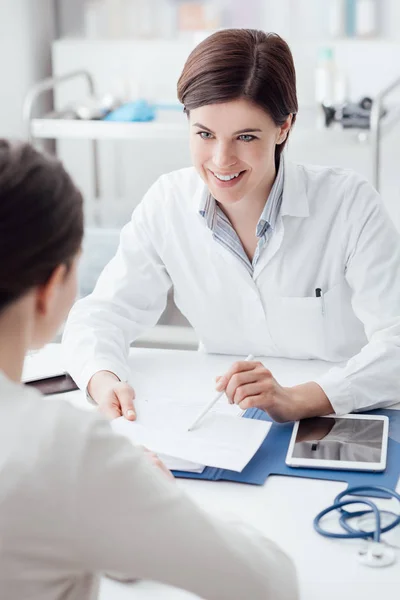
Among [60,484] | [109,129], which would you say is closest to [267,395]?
[60,484]

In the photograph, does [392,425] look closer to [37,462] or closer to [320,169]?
[320,169]

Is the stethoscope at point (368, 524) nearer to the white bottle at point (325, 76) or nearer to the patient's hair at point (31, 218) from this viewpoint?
the patient's hair at point (31, 218)

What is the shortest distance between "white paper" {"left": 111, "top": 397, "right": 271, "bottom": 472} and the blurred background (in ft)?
5.34

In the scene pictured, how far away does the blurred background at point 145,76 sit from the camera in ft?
10.3

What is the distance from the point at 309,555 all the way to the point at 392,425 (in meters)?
0.42

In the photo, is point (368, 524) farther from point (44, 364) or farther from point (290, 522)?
point (44, 364)

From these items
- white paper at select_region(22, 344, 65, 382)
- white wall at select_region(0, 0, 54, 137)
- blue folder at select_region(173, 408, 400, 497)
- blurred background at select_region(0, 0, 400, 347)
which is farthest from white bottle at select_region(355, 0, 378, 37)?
blue folder at select_region(173, 408, 400, 497)

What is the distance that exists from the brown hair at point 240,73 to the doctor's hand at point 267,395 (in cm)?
49

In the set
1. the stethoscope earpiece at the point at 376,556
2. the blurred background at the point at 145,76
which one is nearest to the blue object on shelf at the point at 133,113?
the blurred background at the point at 145,76

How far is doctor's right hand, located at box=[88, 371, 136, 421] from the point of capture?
140cm

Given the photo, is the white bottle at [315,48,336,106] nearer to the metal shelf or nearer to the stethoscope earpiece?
the metal shelf

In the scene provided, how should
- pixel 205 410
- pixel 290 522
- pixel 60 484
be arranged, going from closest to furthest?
1. pixel 60 484
2. pixel 290 522
3. pixel 205 410

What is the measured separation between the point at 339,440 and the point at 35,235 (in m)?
0.72

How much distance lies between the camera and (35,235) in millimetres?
749
